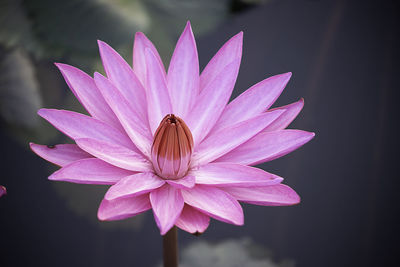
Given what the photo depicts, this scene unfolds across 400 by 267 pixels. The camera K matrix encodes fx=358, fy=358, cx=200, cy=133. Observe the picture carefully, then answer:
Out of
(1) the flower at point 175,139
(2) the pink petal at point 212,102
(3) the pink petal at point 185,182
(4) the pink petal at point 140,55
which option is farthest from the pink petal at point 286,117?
(4) the pink petal at point 140,55

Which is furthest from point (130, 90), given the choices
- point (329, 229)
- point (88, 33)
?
point (329, 229)

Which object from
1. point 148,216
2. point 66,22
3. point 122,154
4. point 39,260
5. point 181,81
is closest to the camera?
point 122,154

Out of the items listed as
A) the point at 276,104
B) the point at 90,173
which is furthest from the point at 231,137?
the point at 276,104

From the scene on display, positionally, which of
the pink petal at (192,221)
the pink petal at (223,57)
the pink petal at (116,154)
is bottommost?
the pink petal at (192,221)

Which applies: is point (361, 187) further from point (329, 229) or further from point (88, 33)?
point (88, 33)

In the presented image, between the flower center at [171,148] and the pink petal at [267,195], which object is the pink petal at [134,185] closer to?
the flower center at [171,148]

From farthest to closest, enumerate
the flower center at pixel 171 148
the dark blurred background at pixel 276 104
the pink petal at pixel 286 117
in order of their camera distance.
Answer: the dark blurred background at pixel 276 104 → the pink petal at pixel 286 117 → the flower center at pixel 171 148

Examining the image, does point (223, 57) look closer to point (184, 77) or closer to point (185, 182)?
point (184, 77)
